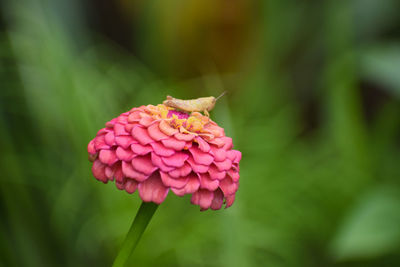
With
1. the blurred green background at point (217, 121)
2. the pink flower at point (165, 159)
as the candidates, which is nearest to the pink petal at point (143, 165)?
the pink flower at point (165, 159)

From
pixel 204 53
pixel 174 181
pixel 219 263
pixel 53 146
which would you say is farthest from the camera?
pixel 204 53

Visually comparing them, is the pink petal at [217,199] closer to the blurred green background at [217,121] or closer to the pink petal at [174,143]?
the pink petal at [174,143]

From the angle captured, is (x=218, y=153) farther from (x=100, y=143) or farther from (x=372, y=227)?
(x=372, y=227)

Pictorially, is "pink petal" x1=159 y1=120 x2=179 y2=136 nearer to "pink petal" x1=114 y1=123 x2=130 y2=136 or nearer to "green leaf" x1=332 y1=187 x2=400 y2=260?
"pink petal" x1=114 y1=123 x2=130 y2=136

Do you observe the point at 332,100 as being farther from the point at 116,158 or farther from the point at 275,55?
the point at 116,158

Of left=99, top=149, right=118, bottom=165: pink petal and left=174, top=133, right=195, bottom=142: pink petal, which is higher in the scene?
left=174, top=133, right=195, bottom=142: pink petal

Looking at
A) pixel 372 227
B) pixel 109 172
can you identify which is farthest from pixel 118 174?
pixel 372 227

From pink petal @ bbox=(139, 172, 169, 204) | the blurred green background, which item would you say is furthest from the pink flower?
the blurred green background

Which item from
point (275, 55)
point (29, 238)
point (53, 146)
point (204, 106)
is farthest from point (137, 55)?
point (204, 106)
